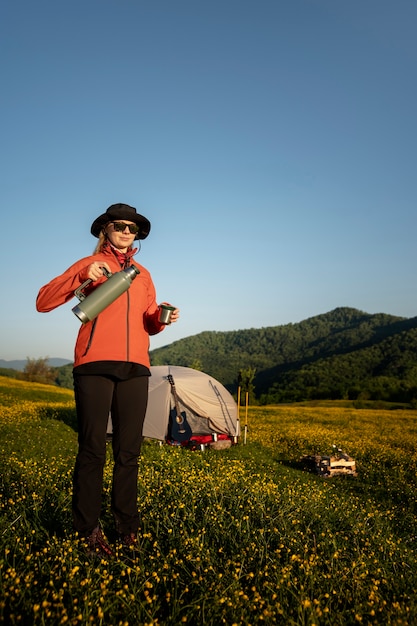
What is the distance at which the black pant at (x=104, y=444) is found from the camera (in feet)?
13.8

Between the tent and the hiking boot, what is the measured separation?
10.3 meters

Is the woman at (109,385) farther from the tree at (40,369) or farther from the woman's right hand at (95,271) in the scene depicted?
the tree at (40,369)

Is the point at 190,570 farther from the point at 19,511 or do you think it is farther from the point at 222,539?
the point at 19,511

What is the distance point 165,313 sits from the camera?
473 centimetres

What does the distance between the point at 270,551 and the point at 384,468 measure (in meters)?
10.5

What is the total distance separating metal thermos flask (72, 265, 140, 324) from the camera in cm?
414

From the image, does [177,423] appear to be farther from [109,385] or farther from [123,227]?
[123,227]

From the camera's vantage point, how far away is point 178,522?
16.5ft

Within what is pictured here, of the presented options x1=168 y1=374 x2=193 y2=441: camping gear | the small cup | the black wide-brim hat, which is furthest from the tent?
the black wide-brim hat

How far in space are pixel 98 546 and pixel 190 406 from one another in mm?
11488

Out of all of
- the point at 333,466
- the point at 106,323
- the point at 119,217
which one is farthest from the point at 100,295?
the point at 333,466

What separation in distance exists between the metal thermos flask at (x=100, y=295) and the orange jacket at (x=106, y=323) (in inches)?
6.6

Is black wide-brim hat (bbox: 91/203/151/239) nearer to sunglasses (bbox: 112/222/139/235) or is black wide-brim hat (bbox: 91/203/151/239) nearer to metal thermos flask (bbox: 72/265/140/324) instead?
sunglasses (bbox: 112/222/139/235)

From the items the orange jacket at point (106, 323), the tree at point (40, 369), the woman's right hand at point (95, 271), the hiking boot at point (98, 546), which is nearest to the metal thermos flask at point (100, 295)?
the woman's right hand at point (95, 271)
